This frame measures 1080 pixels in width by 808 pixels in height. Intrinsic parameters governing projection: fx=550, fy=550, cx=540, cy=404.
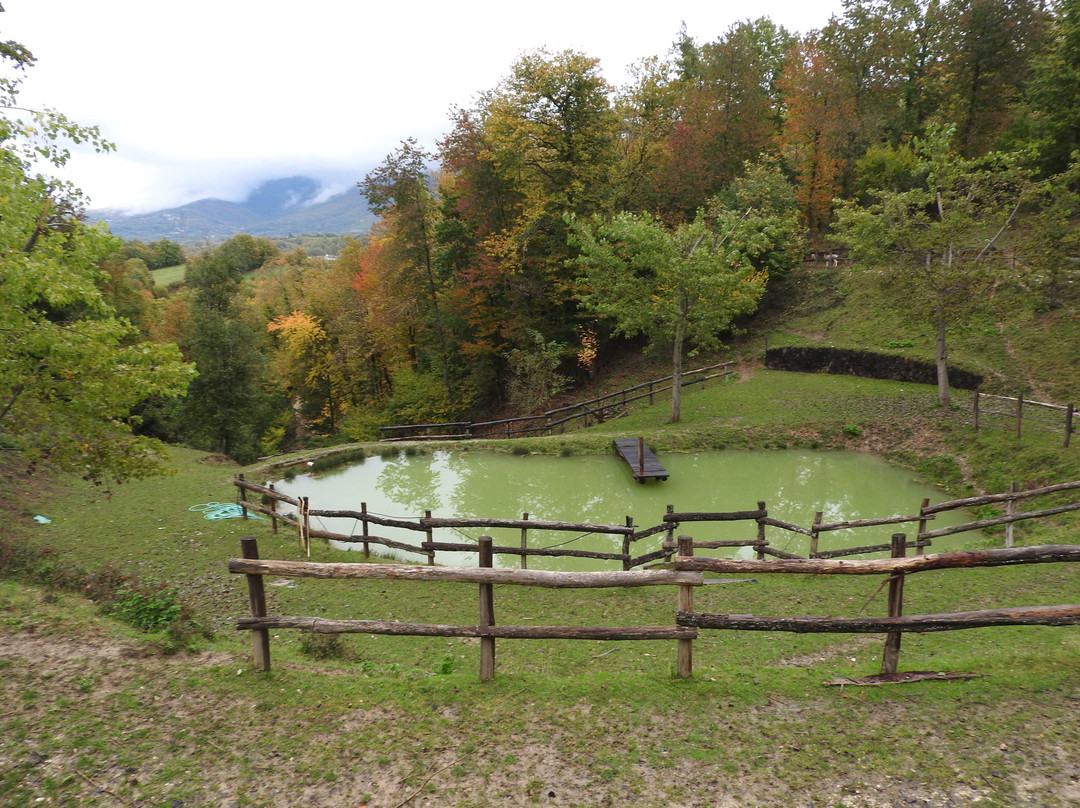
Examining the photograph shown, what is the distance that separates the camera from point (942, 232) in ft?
56.1

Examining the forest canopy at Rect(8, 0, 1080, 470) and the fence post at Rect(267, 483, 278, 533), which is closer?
the fence post at Rect(267, 483, 278, 533)

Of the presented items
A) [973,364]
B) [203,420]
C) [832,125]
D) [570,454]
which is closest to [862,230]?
[973,364]

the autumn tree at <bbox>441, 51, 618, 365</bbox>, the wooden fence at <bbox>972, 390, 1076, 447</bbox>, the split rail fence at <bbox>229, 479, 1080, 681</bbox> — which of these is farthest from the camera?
the autumn tree at <bbox>441, 51, 618, 365</bbox>

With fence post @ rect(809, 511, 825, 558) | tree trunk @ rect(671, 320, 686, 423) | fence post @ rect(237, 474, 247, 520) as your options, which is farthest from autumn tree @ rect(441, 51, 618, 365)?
fence post @ rect(809, 511, 825, 558)

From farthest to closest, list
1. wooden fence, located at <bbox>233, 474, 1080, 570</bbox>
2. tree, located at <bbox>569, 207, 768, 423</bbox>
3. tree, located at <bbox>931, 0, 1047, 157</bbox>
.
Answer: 1. tree, located at <bbox>931, 0, 1047, 157</bbox>
2. tree, located at <bbox>569, 207, 768, 423</bbox>
3. wooden fence, located at <bbox>233, 474, 1080, 570</bbox>

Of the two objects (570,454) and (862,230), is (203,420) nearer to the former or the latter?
(570,454)

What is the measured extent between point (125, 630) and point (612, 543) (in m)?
9.68

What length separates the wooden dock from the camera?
16.1m

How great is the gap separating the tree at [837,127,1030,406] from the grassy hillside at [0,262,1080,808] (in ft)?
33.8

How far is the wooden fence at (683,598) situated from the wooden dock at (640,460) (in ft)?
33.8

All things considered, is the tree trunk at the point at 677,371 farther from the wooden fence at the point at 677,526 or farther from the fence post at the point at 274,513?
the fence post at the point at 274,513

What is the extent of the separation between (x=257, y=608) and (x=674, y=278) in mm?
17981

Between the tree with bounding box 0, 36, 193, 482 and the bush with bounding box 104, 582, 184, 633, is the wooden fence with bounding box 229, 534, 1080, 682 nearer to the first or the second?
the bush with bounding box 104, 582, 184, 633

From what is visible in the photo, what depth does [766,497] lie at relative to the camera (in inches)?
605
